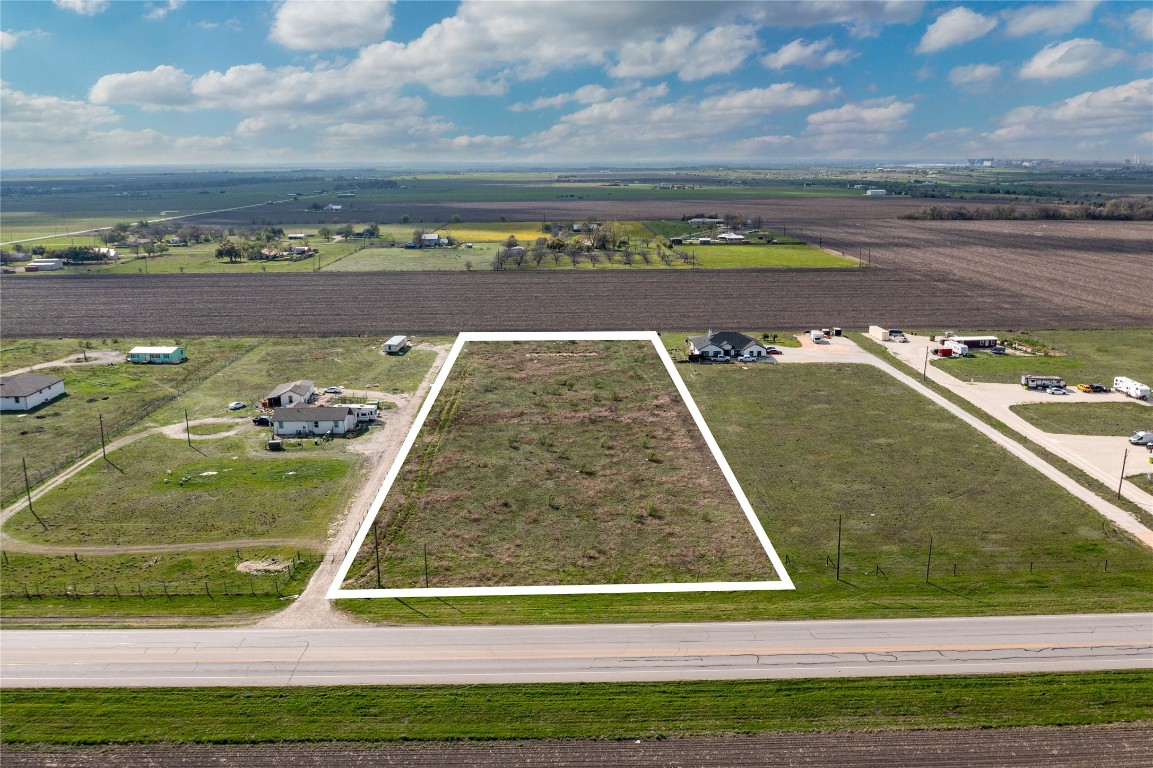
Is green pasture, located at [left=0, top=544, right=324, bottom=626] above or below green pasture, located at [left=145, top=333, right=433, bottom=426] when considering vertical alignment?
below

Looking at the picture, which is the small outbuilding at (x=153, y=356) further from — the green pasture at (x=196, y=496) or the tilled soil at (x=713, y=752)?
the tilled soil at (x=713, y=752)

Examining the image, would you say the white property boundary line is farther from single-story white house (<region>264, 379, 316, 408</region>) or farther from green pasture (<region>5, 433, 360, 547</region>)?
single-story white house (<region>264, 379, 316, 408</region>)

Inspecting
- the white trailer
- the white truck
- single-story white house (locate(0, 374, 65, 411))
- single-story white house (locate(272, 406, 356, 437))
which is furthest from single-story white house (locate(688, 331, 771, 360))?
single-story white house (locate(0, 374, 65, 411))

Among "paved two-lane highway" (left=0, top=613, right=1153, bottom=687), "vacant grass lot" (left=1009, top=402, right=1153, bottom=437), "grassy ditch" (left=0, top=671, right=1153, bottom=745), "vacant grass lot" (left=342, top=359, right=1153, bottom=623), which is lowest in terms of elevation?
"grassy ditch" (left=0, top=671, right=1153, bottom=745)

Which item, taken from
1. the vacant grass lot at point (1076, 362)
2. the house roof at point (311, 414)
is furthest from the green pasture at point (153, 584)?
the vacant grass lot at point (1076, 362)

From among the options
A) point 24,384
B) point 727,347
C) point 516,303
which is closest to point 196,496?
point 24,384

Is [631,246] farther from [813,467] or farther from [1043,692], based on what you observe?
[1043,692]

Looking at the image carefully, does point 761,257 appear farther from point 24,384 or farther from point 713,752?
point 713,752
